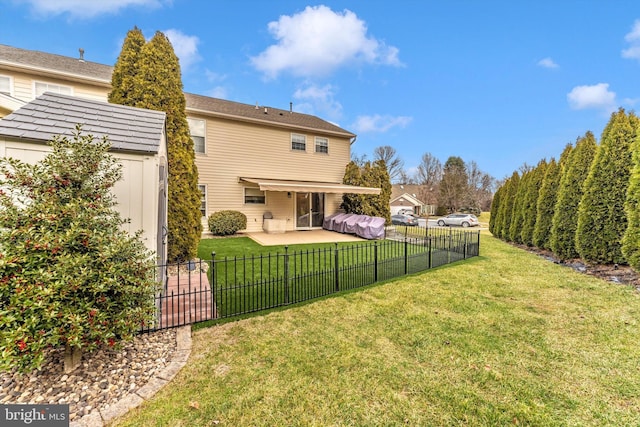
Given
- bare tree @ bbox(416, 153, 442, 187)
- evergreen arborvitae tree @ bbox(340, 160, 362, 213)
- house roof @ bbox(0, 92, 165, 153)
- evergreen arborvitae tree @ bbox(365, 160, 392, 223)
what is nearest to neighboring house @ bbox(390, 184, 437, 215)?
bare tree @ bbox(416, 153, 442, 187)

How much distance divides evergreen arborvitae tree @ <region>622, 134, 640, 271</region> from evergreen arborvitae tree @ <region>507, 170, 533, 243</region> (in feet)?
21.4

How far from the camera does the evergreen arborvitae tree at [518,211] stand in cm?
1367

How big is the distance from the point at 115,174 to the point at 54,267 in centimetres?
119

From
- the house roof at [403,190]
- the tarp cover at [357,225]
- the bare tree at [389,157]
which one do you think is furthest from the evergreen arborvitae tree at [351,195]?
the house roof at [403,190]

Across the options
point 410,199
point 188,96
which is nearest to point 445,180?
point 410,199

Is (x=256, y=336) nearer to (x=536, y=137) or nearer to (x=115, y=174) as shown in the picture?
(x=115, y=174)

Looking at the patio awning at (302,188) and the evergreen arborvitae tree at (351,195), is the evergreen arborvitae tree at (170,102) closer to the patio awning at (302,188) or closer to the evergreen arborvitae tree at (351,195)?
the patio awning at (302,188)

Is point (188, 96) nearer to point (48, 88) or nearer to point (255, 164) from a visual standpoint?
point (255, 164)

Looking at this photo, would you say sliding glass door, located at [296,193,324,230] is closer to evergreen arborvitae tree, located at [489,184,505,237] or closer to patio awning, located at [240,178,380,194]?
patio awning, located at [240,178,380,194]

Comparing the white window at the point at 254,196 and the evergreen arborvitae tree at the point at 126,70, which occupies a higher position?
the evergreen arborvitae tree at the point at 126,70

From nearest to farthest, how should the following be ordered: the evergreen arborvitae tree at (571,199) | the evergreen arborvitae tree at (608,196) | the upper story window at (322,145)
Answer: the evergreen arborvitae tree at (608,196)
the evergreen arborvitae tree at (571,199)
the upper story window at (322,145)

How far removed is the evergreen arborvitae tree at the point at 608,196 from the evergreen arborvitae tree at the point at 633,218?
1.64ft

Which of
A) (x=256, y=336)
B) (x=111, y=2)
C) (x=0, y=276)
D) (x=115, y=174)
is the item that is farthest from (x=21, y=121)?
(x=111, y=2)

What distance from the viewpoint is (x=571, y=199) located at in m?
9.52
